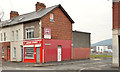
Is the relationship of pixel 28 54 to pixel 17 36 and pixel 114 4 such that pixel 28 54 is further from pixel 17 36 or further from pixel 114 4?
pixel 114 4

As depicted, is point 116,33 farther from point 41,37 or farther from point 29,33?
point 29,33

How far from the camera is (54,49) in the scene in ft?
88.7

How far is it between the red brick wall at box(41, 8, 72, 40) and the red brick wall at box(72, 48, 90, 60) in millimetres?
2873

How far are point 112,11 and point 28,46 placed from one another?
14068 millimetres

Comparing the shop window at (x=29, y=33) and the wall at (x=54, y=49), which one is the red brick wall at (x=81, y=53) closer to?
the wall at (x=54, y=49)

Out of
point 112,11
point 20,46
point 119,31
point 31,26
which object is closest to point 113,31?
point 119,31

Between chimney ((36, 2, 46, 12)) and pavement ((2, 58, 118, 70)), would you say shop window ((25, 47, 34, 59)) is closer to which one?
pavement ((2, 58, 118, 70))

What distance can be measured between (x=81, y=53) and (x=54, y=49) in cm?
743

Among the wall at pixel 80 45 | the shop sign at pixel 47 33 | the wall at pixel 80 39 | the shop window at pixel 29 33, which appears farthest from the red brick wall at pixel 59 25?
the shop window at pixel 29 33

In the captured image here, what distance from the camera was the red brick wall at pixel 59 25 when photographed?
86.6ft

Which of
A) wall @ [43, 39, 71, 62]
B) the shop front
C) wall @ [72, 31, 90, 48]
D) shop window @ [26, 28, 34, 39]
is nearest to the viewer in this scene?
the shop front

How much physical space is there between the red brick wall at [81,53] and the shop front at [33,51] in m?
7.99

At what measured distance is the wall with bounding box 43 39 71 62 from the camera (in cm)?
2556

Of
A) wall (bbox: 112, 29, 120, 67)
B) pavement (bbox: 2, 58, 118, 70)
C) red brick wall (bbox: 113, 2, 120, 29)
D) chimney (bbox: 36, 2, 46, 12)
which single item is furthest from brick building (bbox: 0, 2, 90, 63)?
red brick wall (bbox: 113, 2, 120, 29)
